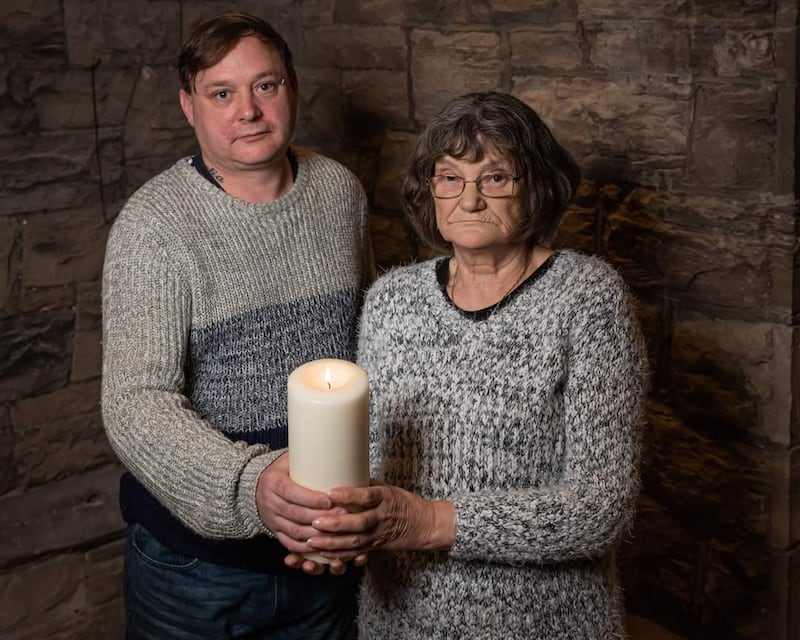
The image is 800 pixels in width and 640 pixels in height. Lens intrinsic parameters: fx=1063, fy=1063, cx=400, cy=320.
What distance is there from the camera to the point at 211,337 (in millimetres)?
1703

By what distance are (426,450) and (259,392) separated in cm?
34

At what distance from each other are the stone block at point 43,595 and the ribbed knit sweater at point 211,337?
0.99 metres

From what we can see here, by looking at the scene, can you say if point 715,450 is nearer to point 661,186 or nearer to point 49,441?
point 661,186

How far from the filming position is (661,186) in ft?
7.14

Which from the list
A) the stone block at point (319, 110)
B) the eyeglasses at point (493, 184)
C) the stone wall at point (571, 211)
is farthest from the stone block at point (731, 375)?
the stone block at point (319, 110)

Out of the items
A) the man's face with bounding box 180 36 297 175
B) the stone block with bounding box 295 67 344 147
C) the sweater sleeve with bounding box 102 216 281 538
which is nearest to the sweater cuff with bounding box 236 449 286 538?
the sweater sleeve with bounding box 102 216 281 538

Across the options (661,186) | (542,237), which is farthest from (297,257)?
(661,186)

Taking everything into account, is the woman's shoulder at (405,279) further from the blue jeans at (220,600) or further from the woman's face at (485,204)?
the blue jeans at (220,600)

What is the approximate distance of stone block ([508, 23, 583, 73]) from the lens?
90.1 inches

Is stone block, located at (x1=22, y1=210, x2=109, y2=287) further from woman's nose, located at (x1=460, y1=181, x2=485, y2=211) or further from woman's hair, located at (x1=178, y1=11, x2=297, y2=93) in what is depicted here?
woman's nose, located at (x1=460, y1=181, x2=485, y2=211)

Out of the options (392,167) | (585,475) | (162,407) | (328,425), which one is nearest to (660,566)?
(585,475)

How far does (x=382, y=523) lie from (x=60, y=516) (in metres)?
1.57

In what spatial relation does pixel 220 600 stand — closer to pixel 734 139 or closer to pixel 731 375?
pixel 731 375

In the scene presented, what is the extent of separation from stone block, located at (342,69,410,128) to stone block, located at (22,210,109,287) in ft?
2.43
